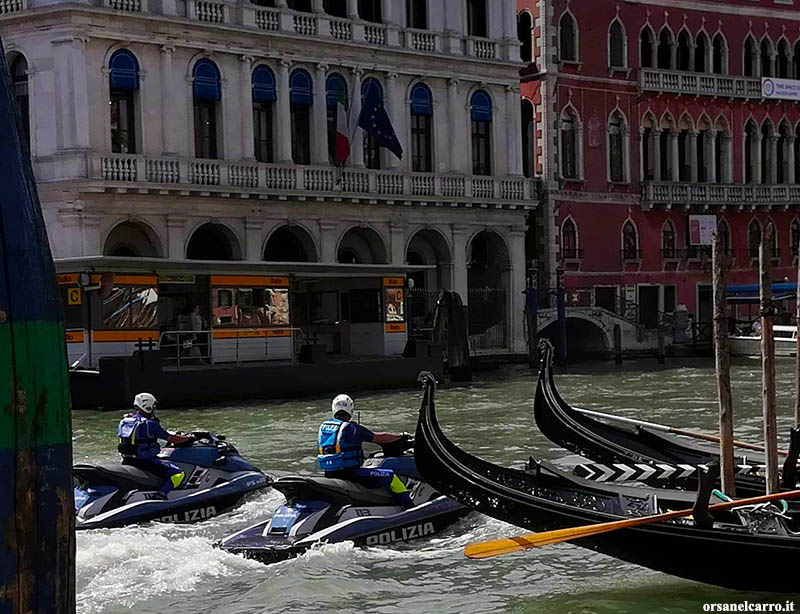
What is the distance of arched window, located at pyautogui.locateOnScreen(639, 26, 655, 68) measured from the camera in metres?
31.5

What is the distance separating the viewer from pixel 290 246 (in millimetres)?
26031

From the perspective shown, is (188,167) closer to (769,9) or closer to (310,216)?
(310,216)

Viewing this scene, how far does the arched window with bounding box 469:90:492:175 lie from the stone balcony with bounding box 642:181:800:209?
516 cm

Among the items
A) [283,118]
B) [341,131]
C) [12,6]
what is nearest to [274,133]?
[283,118]

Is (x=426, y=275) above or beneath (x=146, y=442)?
above

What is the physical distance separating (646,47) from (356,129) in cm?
975

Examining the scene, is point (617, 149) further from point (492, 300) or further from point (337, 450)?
point (337, 450)

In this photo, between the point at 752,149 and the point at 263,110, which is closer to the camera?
the point at 263,110

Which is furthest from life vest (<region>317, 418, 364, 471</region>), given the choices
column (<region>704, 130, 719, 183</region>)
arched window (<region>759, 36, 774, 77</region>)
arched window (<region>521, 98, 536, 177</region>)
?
arched window (<region>759, 36, 774, 77</region>)

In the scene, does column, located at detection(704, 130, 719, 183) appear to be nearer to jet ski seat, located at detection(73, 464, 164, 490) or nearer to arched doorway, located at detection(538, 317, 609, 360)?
arched doorway, located at detection(538, 317, 609, 360)

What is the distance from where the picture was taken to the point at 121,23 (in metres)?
22.2

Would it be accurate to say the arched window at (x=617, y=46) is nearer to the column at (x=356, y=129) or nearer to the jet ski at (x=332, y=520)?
the column at (x=356, y=129)

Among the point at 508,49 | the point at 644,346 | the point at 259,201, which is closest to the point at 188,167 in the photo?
the point at 259,201

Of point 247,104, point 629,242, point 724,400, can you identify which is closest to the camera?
point 724,400
